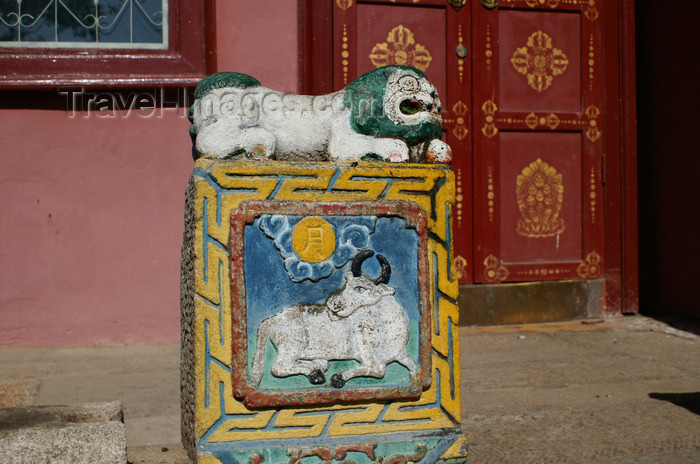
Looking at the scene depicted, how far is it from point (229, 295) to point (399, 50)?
3189 millimetres

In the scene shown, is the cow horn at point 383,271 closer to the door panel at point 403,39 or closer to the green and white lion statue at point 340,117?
the green and white lion statue at point 340,117

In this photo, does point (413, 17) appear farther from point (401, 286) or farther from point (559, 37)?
point (401, 286)

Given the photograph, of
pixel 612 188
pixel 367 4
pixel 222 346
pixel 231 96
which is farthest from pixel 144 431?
pixel 612 188

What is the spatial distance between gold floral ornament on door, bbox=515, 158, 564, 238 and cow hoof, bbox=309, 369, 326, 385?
3.25m

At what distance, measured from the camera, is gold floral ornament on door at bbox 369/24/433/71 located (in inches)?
186

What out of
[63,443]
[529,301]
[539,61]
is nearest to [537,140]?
[539,61]

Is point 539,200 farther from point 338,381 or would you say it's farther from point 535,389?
point 338,381

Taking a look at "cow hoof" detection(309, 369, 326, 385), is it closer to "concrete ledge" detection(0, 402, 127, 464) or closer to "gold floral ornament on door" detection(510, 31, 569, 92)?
"concrete ledge" detection(0, 402, 127, 464)

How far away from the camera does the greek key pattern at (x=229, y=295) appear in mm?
1920

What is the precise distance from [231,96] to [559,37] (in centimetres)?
348

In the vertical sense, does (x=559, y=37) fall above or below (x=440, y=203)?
above

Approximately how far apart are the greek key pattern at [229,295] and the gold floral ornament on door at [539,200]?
2.97 meters

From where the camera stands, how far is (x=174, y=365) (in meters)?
3.69

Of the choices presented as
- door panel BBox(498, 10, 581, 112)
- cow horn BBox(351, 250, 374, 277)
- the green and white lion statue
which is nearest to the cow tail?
cow horn BBox(351, 250, 374, 277)
